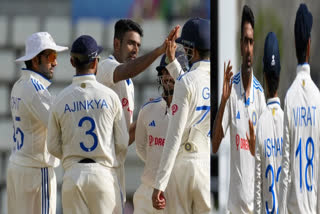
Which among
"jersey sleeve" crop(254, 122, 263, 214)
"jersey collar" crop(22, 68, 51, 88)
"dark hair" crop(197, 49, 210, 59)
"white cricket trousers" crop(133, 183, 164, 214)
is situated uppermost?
"dark hair" crop(197, 49, 210, 59)

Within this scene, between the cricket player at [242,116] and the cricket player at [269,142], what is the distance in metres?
0.04

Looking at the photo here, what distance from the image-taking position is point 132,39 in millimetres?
8383

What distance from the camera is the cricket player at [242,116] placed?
17.3ft

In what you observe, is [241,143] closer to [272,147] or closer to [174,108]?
[272,147]

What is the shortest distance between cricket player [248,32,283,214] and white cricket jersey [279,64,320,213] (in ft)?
0.23

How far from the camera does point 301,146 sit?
513 cm

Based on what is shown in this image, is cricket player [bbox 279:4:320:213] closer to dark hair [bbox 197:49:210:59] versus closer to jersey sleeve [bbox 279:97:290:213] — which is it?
jersey sleeve [bbox 279:97:290:213]

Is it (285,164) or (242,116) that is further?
(242,116)

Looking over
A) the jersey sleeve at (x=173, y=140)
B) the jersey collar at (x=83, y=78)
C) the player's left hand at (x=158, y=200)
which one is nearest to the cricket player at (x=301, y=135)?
the jersey sleeve at (x=173, y=140)

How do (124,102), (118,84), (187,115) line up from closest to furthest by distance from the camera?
(187,115) < (124,102) < (118,84)

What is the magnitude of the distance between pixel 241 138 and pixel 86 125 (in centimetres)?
193

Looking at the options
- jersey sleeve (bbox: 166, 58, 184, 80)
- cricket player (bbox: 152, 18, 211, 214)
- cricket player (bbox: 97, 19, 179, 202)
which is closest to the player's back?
cricket player (bbox: 152, 18, 211, 214)

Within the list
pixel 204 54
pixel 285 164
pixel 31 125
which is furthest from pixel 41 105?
pixel 285 164

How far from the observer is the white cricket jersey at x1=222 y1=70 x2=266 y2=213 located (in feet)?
17.4
